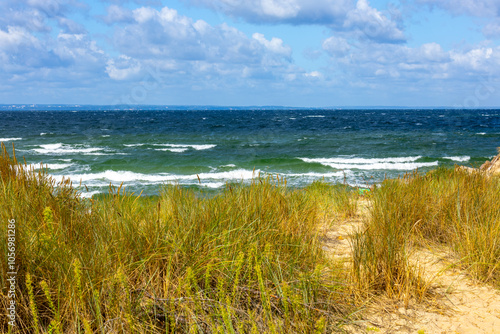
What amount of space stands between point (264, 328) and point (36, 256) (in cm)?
163

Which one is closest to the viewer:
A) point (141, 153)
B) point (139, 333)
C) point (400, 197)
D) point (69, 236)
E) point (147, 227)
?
point (139, 333)

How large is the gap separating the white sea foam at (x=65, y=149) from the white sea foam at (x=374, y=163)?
1550 centimetres

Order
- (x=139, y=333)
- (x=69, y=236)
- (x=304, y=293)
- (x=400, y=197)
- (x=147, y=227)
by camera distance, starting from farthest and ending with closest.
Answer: (x=400, y=197), (x=147, y=227), (x=69, y=236), (x=304, y=293), (x=139, y=333)

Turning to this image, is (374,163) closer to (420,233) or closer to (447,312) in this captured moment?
(420,233)

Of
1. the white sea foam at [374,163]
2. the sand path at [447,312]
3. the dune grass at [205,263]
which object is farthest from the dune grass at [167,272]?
the white sea foam at [374,163]

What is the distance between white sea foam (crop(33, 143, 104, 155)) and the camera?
27.1 m

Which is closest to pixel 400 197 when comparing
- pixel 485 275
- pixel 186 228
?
pixel 485 275

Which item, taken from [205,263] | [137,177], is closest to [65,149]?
[137,177]

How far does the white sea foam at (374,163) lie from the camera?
20.6m

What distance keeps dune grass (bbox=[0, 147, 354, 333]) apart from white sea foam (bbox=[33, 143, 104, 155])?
2493cm

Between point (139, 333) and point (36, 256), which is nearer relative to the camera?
point (139, 333)

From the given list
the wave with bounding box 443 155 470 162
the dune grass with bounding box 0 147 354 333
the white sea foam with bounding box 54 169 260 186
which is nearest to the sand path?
the dune grass with bounding box 0 147 354 333

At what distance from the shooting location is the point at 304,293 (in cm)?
256

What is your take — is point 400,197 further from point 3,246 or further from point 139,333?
point 3,246
